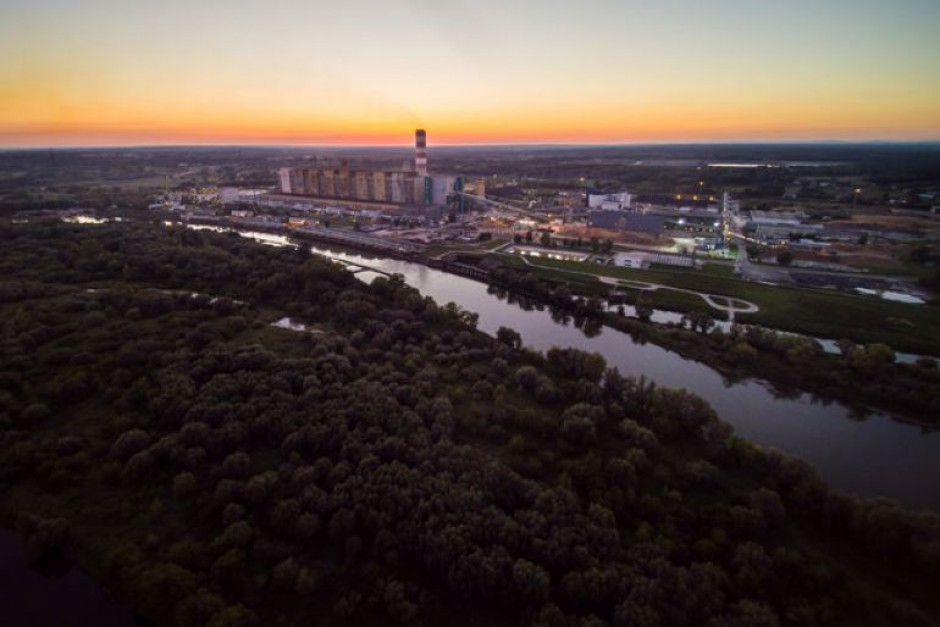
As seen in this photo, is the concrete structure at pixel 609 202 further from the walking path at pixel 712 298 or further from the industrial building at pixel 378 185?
the walking path at pixel 712 298

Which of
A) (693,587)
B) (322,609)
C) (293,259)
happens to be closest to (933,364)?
(693,587)

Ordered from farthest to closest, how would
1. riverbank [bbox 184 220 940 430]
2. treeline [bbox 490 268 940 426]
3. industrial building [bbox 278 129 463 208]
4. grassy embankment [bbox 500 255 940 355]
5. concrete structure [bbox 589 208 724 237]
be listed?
industrial building [bbox 278 129 463 208]
concrete structure [bbox 589 208 724 237]
grassy embankment [bbox 500 255 940 355]
treeline [bbox 490 268 940 426]
riverbank [bbox 184 220 940 430]

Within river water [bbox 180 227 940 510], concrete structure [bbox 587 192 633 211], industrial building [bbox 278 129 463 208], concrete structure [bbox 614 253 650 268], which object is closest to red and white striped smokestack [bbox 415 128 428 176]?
industrial building [bbox 278 129 463 208]

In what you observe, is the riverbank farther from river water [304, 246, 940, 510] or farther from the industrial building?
the industrial building

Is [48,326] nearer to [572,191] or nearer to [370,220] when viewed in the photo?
[370,220]

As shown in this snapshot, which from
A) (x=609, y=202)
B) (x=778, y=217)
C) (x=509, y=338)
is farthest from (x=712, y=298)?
(x=609, y=202)

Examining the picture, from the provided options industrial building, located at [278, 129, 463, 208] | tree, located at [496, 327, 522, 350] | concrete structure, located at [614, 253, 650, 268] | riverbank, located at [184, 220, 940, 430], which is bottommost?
riverbank, located at [184, 220, 940, 430]
